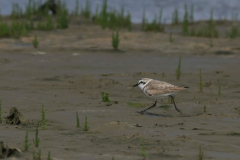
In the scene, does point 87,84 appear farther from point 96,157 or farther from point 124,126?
point 96,157

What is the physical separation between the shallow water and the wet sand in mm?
5986

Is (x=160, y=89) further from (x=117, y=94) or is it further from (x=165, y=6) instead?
(x=165, y=6)

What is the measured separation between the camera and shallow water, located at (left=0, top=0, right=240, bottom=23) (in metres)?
23.2

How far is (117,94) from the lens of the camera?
953cm

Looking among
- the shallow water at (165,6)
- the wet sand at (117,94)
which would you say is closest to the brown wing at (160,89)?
the wet sand at (117,94)

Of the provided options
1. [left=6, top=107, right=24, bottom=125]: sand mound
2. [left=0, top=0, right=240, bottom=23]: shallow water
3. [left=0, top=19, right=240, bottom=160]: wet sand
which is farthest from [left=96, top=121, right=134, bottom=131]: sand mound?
[left=0, top=0, right=240, bottom=23]: shallow water

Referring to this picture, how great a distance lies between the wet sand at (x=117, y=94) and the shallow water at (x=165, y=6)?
599cm

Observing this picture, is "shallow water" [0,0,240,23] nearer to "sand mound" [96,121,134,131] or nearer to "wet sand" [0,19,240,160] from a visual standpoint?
"wet sand" [0,19,240,160]

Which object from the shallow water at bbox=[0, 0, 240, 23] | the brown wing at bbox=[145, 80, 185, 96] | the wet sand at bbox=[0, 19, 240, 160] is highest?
the shallow water at bbox=[0, 0, 240, 23]

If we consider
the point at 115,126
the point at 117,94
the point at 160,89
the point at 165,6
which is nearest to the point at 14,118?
the point at 115,126

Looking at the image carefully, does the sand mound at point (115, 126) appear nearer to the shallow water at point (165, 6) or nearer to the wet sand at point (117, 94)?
the wet sand at point (117, 94)

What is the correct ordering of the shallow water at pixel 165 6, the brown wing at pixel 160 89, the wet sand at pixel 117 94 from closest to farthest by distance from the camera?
the wet sand at pixel 117 94 < the brown wing at pixel 160 89 < the shallow water at pixel 165 6

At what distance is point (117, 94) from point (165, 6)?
602 inches

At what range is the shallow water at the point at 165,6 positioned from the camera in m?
23.2
